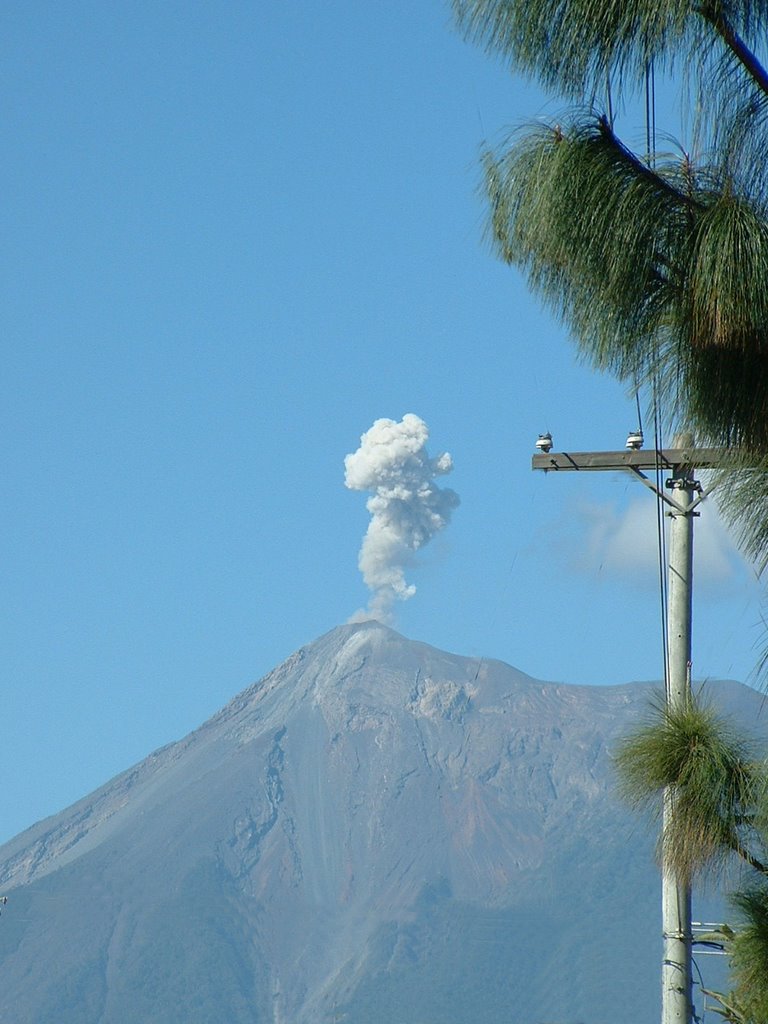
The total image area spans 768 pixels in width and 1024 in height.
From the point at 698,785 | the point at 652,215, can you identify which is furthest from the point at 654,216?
the point at 698,785

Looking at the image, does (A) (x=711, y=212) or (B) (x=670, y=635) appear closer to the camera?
(A) (x=711, y=212)

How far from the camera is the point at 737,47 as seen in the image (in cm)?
612

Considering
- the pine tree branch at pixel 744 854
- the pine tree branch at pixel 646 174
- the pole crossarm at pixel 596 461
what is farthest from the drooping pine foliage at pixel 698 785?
the pole crossarm at pixel 596 461

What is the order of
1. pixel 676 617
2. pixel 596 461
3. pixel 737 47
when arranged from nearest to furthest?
pixel 737 47 < pixel 676 617 < pixel 596 461

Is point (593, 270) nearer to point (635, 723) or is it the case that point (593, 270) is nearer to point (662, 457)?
point (635, 723)

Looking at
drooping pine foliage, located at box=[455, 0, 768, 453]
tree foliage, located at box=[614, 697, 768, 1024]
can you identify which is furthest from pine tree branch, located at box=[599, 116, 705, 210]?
tree foliage, located at box=[614, 697, 768, 1024]

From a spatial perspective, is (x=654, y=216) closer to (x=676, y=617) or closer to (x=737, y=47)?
(x=737, y=47)

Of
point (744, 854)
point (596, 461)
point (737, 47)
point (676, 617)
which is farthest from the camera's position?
point (596, 461)

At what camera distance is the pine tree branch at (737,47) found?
240 inches

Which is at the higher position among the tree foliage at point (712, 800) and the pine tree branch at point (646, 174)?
the pine tree branch at point (646, 174)

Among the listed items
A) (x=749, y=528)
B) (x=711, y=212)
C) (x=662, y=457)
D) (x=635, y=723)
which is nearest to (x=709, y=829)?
(x=635, y=723)

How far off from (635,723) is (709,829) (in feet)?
2.19

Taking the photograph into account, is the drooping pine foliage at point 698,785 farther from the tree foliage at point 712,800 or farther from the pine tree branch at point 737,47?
the pine tree branch at point 737,47

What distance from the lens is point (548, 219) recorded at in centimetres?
623
